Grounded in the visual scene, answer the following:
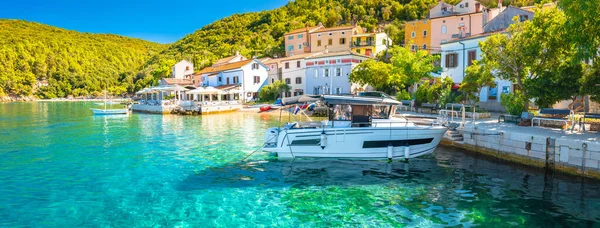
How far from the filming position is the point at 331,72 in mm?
51688

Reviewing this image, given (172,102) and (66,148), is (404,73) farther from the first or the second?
(172,102)

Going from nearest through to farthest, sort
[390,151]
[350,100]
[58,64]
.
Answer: [390,151] → [350,100] → [58,64]

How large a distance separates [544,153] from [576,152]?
121cm

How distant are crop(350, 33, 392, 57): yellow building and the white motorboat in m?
50.7

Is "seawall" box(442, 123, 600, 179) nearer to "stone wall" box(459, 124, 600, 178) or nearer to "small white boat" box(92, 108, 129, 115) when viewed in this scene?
"stone wall" box(459, 124, 600, 178)

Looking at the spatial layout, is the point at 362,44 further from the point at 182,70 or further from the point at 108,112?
the point at 182,70

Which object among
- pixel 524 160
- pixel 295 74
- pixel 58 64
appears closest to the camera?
pixel 524 160

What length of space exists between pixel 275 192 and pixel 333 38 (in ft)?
198

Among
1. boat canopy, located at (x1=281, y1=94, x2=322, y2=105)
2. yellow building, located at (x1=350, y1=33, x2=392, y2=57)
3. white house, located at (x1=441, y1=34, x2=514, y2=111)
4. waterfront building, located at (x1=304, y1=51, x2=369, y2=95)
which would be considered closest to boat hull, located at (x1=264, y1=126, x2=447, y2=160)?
boat canopy, located at (x1=281, y1=94, x2=322, y2=105)

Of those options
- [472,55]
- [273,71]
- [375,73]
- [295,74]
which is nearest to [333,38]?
[273,71]

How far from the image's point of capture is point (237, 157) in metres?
18.8

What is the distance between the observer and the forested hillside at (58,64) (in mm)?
125125

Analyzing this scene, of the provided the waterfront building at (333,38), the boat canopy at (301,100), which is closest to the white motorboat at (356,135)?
the boat canopy at (301,100)

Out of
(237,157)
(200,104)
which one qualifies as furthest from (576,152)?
(200,104)
